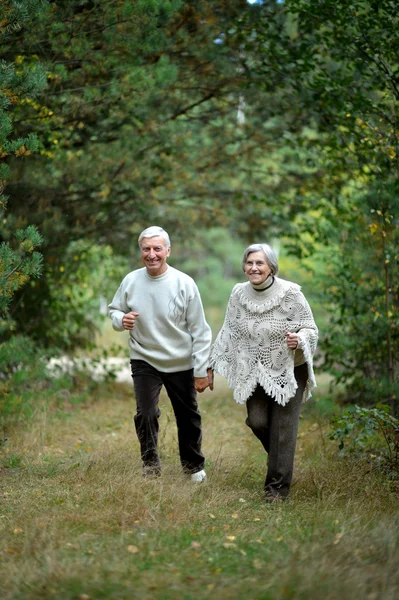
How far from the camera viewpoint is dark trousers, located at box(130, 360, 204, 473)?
18.7 ft

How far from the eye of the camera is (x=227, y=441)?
25.9ft

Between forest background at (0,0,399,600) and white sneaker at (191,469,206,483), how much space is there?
0.61ft

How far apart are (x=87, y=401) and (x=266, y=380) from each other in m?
5.45

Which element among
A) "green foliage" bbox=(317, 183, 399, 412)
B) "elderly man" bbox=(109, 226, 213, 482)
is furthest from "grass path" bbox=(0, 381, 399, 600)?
"green foliage" bbox=(317, 183, 399, 412)

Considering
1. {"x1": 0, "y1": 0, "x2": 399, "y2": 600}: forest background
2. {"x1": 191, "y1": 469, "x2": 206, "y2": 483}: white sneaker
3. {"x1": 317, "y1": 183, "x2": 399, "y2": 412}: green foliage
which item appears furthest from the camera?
{"x1": 317, "y1": 183, "x2": 399, "y2": 412}: green foliage

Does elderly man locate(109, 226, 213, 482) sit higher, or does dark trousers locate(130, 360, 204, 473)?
elderly man locate(109, 226, 213, 482)

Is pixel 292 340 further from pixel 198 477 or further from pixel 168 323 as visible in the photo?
pixel 198 477

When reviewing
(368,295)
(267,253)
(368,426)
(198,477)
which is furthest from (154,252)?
(368,295)

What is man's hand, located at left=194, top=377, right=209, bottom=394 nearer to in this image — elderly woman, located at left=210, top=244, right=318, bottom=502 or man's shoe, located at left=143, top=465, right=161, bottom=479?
elderly woman, located at left=210, top=244, right=318, bottom=502

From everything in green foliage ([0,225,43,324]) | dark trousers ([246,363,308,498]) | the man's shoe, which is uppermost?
green foliage ([0,225,43,324])

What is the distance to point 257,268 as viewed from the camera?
5.40 m

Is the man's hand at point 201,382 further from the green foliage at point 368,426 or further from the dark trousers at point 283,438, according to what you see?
the green foliage at point 368,426

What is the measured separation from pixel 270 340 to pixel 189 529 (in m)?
1.59

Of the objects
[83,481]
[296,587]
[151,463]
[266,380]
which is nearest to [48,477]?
[83,481]
